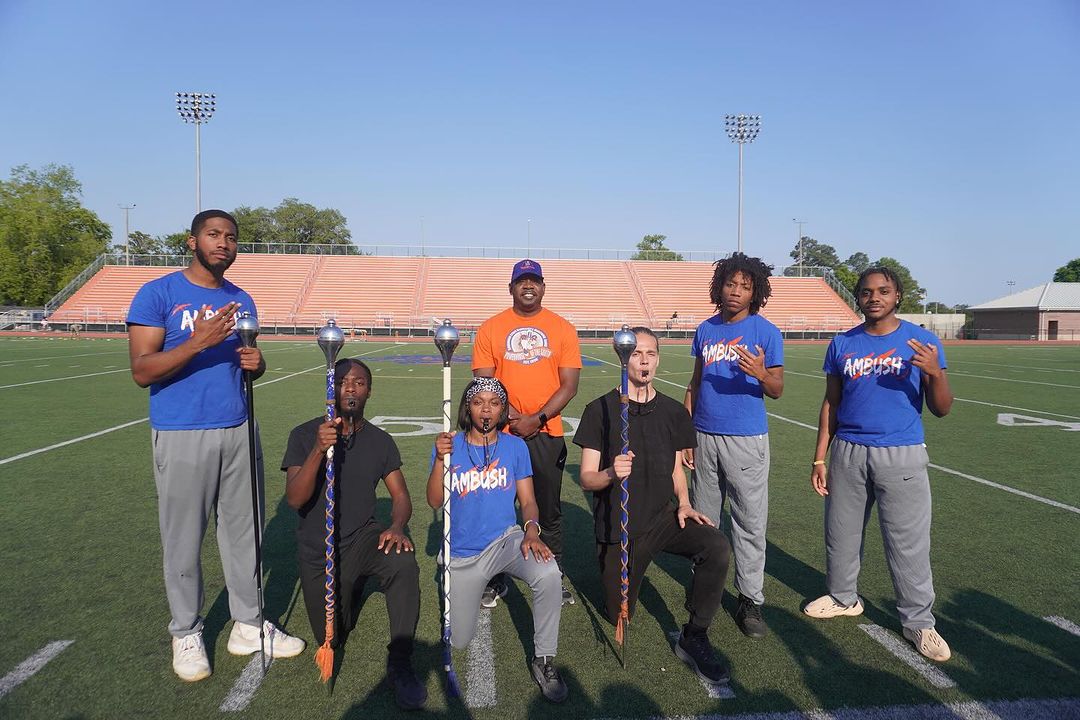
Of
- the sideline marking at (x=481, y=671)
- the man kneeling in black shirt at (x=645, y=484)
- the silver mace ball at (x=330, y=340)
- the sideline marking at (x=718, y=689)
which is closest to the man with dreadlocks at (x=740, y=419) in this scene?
the man kneeling in black shirt at (x=645, y=484)

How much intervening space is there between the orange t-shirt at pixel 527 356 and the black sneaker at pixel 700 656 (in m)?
1.42

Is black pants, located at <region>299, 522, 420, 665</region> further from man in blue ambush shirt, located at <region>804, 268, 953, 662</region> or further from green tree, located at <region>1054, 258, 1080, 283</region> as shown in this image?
green tree, located at <region>1054, 258, 1080, 283</region>

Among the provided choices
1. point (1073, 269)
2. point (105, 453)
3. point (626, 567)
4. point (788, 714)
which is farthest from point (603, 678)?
point (1073, 269)

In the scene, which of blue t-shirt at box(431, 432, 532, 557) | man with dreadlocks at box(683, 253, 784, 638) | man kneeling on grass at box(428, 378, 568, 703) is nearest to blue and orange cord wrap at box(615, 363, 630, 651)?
man kneeling on grass at box(428, 378, 568, 703)

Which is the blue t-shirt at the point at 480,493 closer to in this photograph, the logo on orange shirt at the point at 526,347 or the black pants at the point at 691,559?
the black pants at the point at 691,559

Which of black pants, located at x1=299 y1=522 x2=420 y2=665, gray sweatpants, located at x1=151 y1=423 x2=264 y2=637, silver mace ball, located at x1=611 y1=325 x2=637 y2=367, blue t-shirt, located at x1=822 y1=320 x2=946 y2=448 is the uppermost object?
silver mace ball, located at x1=611 y1=325 x2=637 y2=367

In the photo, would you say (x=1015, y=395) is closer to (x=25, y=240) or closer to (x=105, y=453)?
(x=105, y=453)

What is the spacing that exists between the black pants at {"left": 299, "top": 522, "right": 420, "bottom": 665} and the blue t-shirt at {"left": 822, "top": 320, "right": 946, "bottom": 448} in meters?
2.63

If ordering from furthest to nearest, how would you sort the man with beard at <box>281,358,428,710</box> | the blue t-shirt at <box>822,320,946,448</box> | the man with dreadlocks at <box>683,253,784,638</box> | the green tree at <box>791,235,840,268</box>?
1. the green tree at <box>791,235,840,268</box>
2. the man with dreadlocks at <box>683,253,784,638</box>
3. the blue t-shirt at <box>822,320,946,448</box>
4. the man with beard at <box>281,358,428,710</box>

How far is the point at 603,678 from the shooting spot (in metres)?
3.29

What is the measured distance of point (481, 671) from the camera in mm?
3350

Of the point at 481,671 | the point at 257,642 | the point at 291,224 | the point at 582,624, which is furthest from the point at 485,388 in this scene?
the point at 291,224

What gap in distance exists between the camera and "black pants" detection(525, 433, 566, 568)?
13.6 ft

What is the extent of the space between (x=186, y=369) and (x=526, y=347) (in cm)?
195
